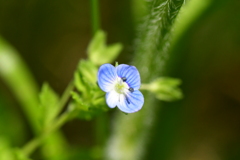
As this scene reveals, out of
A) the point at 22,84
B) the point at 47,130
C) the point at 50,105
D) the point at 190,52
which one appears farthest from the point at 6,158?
the point at 190,52

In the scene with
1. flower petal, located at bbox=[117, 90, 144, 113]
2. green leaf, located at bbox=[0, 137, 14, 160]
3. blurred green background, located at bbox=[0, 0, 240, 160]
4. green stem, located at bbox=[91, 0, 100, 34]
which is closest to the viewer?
flower petal, located at bbox=[117, 90, 144, 113]

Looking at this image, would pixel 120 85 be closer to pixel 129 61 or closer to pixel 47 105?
pixel 47 105

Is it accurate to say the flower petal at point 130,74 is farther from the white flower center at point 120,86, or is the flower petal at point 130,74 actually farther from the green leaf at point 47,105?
the green leaf at point 47,105

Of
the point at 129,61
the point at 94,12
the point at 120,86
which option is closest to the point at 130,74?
the point at 120,86

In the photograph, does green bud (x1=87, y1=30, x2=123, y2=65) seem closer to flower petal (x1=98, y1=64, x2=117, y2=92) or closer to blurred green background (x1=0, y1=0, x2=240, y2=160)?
flower petal (x1=98, y1=64, x2=117, y2=92)

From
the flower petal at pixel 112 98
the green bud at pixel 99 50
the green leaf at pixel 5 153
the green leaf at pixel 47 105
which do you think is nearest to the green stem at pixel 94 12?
the green bud at pixel 99 50

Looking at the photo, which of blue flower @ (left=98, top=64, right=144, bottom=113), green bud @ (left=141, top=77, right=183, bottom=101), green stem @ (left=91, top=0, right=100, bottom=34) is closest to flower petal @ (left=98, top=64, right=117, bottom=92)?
blue flower @ (left=98, top=64, right=144, bottom=113)

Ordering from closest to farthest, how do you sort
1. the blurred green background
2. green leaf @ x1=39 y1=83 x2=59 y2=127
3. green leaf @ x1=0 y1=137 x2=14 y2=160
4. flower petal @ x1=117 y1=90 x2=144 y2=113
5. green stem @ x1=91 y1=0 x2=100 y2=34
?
1. flower petal @ x1=117 y1=90 x2=144 y2=113
2. green leaf @ x1=39 y1=83 x2=59 y2=127
3. green stem @ x1=91 y1=0 x2=100 y2=34
4. green leaf @ x1=0 y1=137 x2=14 y2=160
5. the blurred green background
